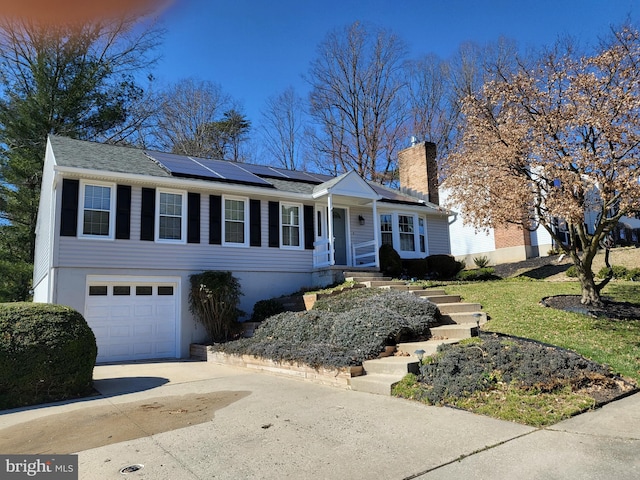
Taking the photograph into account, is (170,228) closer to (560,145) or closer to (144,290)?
(144,290)

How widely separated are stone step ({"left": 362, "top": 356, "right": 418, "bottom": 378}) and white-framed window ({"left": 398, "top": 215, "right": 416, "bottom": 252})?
1066 centimetres

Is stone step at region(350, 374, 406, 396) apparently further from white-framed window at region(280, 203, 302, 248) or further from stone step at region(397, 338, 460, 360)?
white-framed window at region(280, 203, 302, 248)

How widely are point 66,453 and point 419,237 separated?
15.4m

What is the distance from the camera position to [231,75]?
4.50 m

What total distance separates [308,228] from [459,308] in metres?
6.65

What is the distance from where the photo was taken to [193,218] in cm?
1314

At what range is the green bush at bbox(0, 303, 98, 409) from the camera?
6637 millimetres

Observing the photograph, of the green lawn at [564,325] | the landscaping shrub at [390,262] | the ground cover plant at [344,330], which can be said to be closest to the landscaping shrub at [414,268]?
the landscaping shrub at [390,262]

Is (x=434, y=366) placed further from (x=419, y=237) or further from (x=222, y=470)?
(x=419, y=237)

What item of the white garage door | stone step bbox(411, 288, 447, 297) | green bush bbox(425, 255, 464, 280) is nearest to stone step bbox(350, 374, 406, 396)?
stone step bbox(411, 288, 447, 297)

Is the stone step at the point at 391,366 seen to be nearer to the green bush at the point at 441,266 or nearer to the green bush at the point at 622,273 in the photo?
the green bush at the point at 441,266

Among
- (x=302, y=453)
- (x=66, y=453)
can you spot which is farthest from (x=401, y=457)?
(x=66, y=453)

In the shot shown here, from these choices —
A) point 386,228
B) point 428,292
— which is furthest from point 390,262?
point 428,292

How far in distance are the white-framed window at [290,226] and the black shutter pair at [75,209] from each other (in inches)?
185
